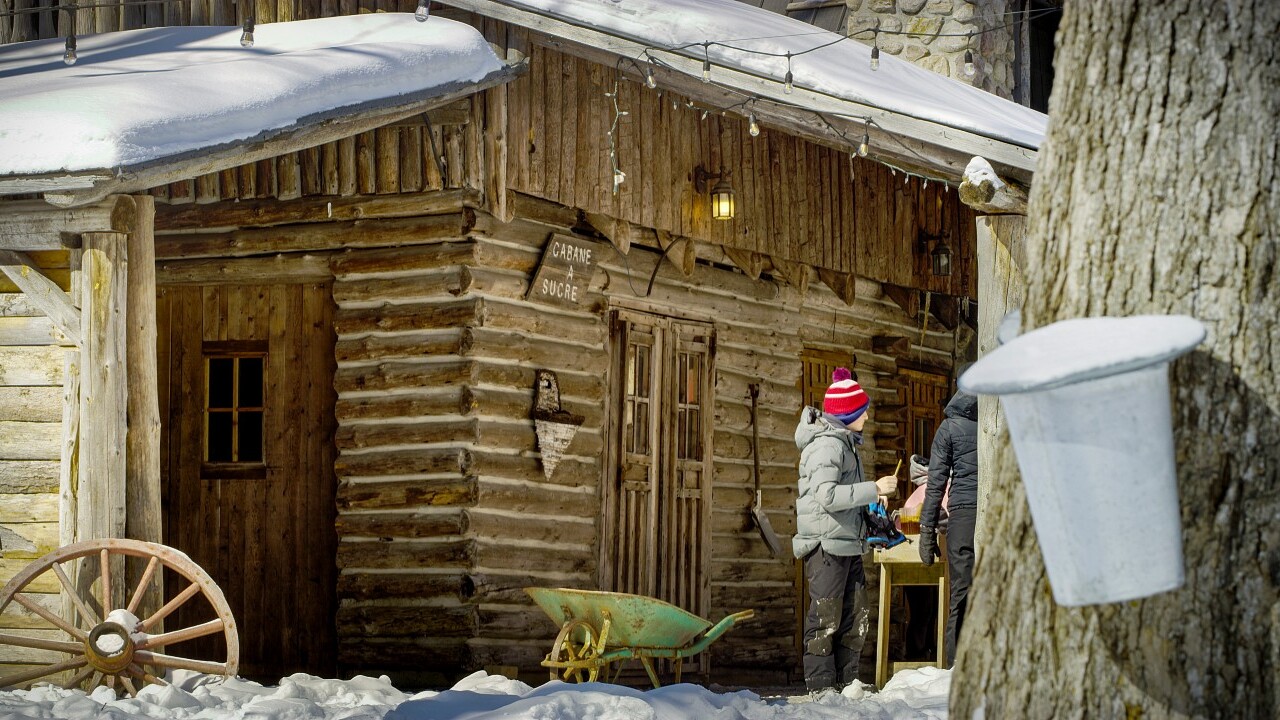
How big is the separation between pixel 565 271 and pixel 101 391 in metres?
3.79

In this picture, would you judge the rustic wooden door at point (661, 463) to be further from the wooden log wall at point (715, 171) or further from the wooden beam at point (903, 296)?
the wooden beam at point (903, 296)

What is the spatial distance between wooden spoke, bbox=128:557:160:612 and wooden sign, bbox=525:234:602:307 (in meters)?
3.66

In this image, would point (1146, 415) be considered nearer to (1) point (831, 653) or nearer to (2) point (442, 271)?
(1) point (831, 653)

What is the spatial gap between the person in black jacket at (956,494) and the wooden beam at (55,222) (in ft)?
15.7

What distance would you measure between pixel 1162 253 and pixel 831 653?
6.19 m

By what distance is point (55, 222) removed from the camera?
26.4 ft

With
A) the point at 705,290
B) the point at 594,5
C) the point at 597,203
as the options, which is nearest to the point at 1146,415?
the point at 594,5

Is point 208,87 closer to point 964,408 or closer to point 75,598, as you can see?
point 75,598

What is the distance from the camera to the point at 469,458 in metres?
10.3

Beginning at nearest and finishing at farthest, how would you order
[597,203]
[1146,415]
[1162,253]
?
[1146,415] → [1162,253] → [597,203]

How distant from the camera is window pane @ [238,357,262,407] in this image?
438 inches

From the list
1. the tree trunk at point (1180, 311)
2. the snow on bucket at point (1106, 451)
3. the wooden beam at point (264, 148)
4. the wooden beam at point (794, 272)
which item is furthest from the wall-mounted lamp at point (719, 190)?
the snow on bucket at point (1106, 451)

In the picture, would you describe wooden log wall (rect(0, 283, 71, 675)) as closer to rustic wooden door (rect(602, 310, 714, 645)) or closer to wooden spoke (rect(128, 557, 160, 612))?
wooden spoke (rect(128, 557, 160, 612))

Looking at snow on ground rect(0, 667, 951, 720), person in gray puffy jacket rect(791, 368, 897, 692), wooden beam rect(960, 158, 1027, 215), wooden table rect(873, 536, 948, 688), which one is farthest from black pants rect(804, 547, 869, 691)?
wooden beam rect(960, 158, 1027, 215)
